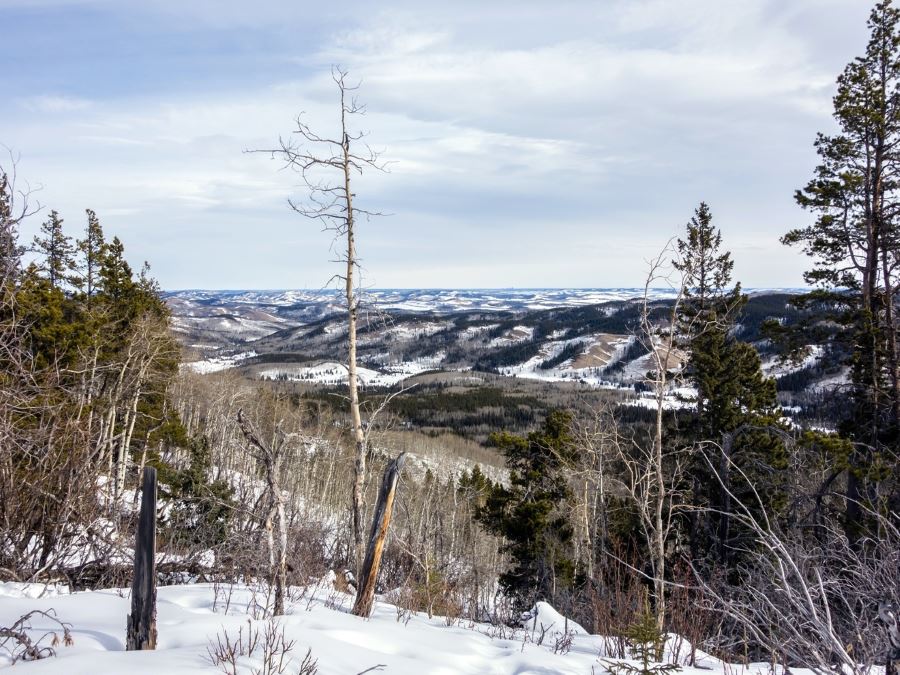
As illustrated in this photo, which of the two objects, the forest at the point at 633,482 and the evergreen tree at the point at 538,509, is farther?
the evergreen tree at the point at 538,509

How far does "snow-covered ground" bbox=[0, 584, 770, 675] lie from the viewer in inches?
149

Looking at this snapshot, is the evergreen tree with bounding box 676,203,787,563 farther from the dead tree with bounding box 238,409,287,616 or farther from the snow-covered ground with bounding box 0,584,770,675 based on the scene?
the dead tree with bounding box 238,409,287,616

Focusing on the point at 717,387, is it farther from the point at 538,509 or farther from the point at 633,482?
the point at 633,482

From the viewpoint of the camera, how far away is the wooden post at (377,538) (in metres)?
6.77

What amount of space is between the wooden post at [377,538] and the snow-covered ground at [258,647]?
9.7 inches

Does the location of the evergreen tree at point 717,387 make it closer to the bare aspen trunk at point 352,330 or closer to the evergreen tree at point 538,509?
the evergreen tree at point 538,509

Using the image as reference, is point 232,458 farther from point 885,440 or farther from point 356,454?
point 885,440

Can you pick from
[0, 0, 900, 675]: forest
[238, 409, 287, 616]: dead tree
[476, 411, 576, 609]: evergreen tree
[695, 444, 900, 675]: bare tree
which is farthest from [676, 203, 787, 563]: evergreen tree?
[238, 409, 287, 616]: dead tree

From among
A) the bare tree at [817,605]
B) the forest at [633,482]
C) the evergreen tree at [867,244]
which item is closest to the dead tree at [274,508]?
the forest at [633,482]

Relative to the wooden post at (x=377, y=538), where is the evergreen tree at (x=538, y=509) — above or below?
below

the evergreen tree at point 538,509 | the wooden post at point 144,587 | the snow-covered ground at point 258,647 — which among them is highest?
the wooden post at point 144,587

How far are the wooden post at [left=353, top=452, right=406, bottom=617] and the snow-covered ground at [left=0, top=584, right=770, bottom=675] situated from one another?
0.81ft

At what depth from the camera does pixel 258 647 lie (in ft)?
14.7

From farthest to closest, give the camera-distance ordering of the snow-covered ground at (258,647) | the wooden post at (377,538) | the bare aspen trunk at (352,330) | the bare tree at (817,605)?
the bare aspen trunk at (352,330) → the wooden post at (377,538) → the snow-covered ground at (258,647) → the bare tree at (817,605)
